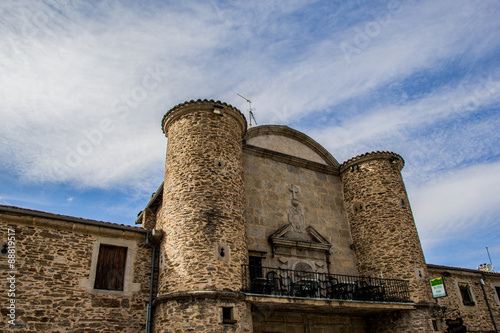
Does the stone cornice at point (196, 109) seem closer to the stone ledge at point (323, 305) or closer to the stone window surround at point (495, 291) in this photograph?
the stone ledge at point (323, 305)

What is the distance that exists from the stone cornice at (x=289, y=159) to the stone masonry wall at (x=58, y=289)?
254 inches

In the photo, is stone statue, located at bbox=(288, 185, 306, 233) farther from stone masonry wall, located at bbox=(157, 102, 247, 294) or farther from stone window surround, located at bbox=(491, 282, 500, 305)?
stone window surround, located at bbox=(491, 282, 500, 305)

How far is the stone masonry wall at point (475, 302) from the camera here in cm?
1591

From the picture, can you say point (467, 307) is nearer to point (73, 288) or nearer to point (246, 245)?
point (246, 245)

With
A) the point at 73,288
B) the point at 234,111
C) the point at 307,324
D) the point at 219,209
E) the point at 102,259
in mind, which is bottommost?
the point at 307,324

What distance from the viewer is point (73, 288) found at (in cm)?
1015

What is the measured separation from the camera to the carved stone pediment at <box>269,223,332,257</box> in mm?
13312

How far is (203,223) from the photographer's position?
11.0 meters

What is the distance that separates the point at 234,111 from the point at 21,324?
29.5ft

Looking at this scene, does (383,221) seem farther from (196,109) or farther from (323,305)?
(196,109)

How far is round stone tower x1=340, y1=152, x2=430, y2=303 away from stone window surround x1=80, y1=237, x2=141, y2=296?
8866 millimetres

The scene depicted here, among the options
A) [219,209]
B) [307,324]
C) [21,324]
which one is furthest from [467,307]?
[21,324]

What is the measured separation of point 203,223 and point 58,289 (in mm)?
4235

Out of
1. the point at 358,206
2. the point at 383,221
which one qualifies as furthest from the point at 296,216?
the point at 383,221
